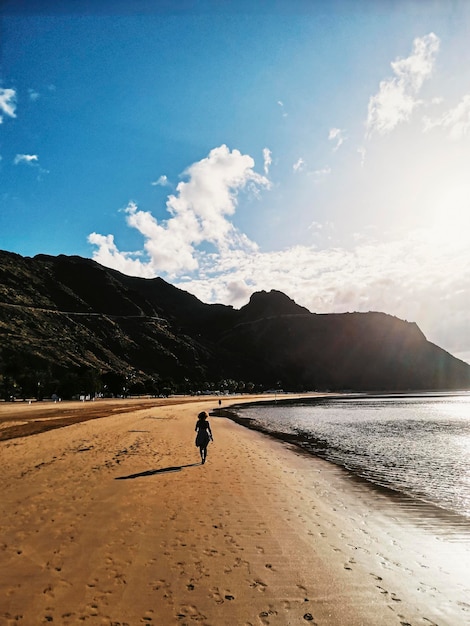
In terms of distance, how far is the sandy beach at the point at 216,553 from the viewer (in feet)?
18.7

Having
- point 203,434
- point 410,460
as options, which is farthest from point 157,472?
point 410,460

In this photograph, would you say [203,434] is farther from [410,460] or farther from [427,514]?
[410,460]

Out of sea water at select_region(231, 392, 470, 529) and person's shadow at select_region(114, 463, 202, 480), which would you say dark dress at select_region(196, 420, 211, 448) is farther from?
sea water at select_region(231, 392, 470, 529)

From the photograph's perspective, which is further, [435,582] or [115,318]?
[115,318]

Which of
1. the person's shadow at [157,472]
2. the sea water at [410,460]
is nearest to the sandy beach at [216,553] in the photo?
the person's shadow at [157,472]

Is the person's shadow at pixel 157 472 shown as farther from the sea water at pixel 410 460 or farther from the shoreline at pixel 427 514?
the sea water at pixel 410 460

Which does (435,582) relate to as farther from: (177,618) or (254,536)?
(177,618)

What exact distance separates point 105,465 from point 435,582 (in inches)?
536

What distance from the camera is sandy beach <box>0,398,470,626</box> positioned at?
5688 millimetres

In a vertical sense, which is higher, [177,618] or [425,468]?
[177,618]

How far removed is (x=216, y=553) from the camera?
25.4 feet

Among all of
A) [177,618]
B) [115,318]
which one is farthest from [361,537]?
[115,318]

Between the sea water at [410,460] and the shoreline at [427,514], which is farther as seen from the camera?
the sea water at [410,460]

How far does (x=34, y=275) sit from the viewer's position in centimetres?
17788
